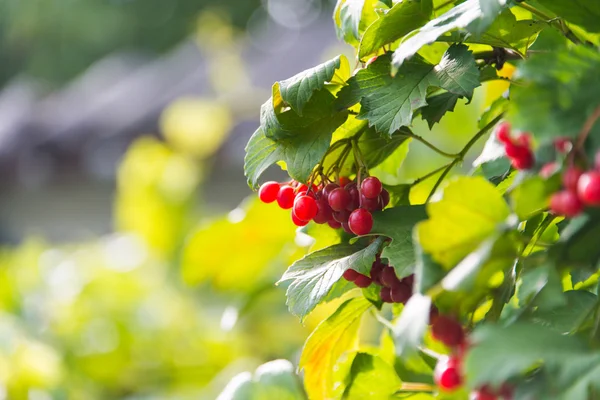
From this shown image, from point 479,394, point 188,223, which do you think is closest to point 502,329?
point 479,394

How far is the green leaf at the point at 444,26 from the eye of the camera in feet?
1.61

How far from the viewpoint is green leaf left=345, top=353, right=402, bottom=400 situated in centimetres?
65

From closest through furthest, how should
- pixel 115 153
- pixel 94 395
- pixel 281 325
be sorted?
1. pixel 94 395
2. pixel 281 325
3. pixel 115 153

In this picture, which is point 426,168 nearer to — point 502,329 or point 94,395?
point 94,395

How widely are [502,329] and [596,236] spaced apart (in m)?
0.09

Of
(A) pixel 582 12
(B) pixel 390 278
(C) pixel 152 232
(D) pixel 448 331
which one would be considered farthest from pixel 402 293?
(C) pixel 152 232

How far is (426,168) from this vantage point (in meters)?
1.77

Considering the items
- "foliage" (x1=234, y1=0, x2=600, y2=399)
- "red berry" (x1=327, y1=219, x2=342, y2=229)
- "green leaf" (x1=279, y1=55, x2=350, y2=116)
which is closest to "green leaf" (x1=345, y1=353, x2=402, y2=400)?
"foliage" (x1=234, y1=0, x2=600, y2=399)

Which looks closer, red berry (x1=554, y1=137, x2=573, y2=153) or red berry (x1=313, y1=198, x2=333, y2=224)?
red berry (x1=554, y1=137, x2=573, y2=153)

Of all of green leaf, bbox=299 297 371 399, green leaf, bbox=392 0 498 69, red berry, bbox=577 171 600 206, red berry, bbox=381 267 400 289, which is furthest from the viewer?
green leaf, bbox=299 297 371 399

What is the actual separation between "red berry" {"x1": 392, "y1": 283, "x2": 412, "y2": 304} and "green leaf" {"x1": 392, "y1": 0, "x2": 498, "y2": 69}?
0.18 meters

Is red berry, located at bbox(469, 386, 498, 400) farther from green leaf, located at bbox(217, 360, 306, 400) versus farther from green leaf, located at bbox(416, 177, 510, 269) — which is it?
green leaf, located at bbox(217, 360, 306, 400)

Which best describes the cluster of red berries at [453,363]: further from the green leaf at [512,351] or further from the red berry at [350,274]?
the red berry at [350,274]

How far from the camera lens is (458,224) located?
0.43 metres
